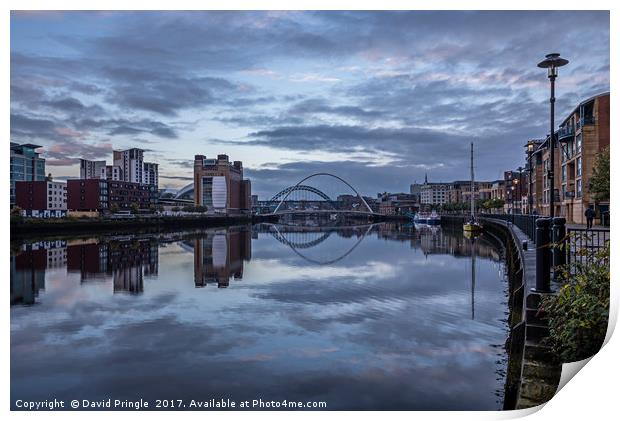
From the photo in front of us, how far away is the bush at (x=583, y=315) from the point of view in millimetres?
5598

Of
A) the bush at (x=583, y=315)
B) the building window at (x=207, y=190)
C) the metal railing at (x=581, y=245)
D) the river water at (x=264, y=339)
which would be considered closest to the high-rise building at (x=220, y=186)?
the building window at (x=207, y=190)

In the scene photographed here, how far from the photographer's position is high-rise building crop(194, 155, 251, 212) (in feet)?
479

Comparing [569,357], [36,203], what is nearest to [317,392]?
[569,357]

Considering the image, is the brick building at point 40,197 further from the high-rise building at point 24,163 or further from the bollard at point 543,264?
the bollard at point 543,264

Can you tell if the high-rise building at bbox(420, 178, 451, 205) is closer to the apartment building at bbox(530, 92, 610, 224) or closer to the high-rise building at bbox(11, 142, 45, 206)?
the apartment building at bbox(530, 92, 610, 224)

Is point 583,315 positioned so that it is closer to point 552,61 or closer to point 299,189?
point 552,61

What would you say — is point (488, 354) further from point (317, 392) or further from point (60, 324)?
point (60, 324)

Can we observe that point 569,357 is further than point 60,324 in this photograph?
No

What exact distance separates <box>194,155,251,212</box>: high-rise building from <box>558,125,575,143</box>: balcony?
105115mm

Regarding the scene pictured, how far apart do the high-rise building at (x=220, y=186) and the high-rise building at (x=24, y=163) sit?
91.9 m

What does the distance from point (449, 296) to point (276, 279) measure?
275 inches

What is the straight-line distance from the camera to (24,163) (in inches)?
1419

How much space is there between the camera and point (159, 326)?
35.1ft

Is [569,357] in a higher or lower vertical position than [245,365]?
higher
